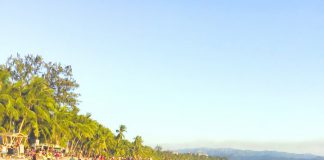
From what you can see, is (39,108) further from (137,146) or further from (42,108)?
(137,146)

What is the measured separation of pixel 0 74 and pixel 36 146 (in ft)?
31.2

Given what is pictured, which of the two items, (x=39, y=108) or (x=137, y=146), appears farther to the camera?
(x=137, y=146)

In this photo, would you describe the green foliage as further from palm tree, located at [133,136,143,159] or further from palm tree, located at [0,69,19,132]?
palm tree, located at [133,136,143,159]

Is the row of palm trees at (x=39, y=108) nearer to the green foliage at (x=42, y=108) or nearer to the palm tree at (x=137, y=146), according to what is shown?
the green foliage at (x=42, y=108)

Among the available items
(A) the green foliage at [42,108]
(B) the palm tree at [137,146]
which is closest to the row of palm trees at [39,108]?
(A) the green foliage at [42,108]

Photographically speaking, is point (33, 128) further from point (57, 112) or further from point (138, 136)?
point (138, 136)

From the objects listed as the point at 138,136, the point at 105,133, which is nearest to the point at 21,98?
the point at 105,133

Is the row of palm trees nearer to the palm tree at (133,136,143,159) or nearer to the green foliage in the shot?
the green foliage

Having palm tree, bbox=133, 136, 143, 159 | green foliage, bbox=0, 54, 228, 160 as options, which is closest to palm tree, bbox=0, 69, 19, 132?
green foliage, bbox=0, 54, 228, 160

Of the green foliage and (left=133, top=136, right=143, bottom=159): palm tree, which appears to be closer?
the green foliage

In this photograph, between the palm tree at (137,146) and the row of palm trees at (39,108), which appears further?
the palm tree at (137,146)

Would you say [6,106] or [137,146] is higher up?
[137,146]

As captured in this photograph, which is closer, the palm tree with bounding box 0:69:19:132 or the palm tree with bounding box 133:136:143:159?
the palm tree with bounding box 0:69:19:132

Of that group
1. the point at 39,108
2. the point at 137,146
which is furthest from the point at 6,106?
the point at 137,146
